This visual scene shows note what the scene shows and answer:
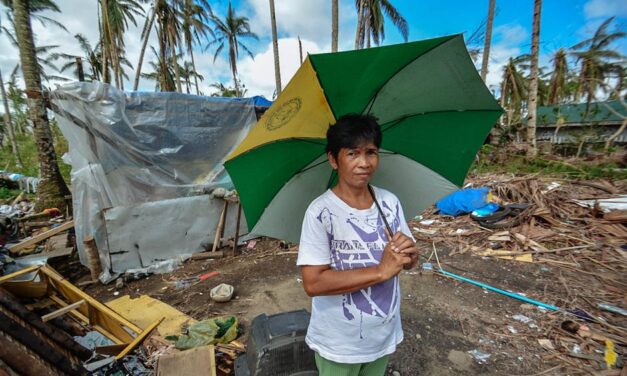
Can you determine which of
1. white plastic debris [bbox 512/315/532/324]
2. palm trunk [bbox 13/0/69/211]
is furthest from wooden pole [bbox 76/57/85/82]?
white plastic debris [bbox 512/315/532/324]

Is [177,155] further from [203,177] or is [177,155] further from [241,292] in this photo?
[241,292]

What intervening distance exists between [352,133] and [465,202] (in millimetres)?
6163

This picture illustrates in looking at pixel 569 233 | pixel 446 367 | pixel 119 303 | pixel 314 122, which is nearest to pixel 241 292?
pixel 119 303

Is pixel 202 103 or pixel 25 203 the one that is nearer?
pixel 202 103

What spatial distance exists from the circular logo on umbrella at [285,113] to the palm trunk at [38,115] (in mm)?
6575

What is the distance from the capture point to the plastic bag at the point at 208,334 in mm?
2750

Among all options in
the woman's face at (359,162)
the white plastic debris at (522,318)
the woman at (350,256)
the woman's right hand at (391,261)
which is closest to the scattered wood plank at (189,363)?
the woman at (350,256)

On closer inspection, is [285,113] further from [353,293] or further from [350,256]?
[353,293]


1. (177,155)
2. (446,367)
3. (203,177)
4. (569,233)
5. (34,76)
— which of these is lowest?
(446,367)

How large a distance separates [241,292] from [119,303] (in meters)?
1.76

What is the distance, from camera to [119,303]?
389 cm

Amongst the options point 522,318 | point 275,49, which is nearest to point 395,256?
point 522,318

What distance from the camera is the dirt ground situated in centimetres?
268

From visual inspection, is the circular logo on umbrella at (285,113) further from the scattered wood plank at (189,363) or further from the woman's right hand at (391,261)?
the scattered wood plank at (189,363)
